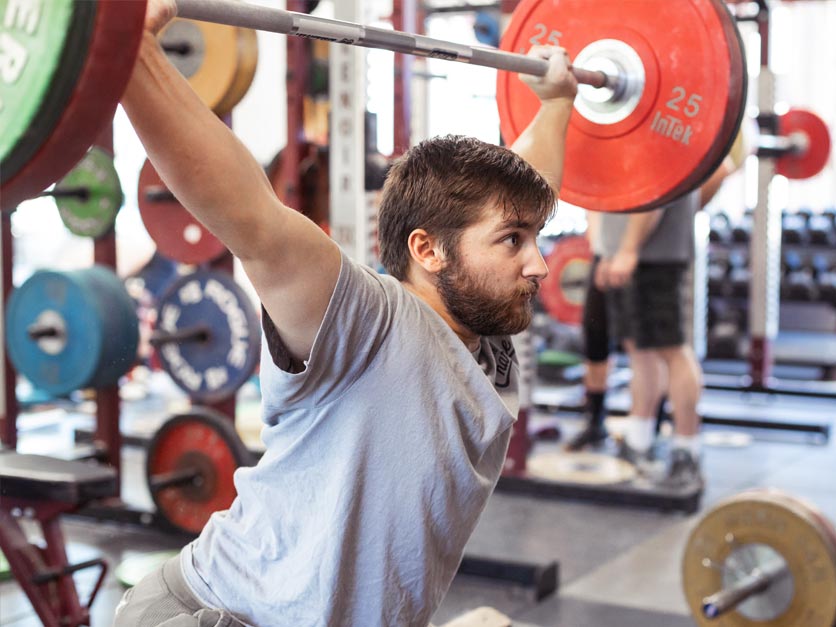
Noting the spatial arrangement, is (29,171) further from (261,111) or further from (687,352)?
(261,111)

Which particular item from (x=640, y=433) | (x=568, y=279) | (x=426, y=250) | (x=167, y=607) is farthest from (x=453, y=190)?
(x=568, y=279)

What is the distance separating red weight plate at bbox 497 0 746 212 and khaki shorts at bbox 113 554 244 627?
0.81m

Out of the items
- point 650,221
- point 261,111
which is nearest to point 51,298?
point 650,221

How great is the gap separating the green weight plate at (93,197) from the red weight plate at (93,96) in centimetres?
228

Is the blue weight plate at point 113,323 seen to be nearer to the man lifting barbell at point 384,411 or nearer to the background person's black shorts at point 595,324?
the background person's black shorts at point 595,324

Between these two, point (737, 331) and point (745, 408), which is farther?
point (737, 331)

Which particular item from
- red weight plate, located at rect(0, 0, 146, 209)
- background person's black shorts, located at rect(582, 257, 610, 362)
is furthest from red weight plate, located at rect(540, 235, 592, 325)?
red weight plate, located at rect(0, 0, 146, 209)

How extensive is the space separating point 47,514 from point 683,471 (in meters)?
2.06

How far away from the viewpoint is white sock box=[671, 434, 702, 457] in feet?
10.8

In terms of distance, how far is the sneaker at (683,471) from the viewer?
3338 millimetres

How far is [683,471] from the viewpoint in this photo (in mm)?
3355

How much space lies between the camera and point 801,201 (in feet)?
29.6

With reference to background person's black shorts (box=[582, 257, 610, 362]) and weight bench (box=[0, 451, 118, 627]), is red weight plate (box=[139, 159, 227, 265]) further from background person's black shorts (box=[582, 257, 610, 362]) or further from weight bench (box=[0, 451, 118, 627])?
background person's black shorts (box=[582, 257, 610, 362])

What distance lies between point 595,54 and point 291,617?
36.8 inches
